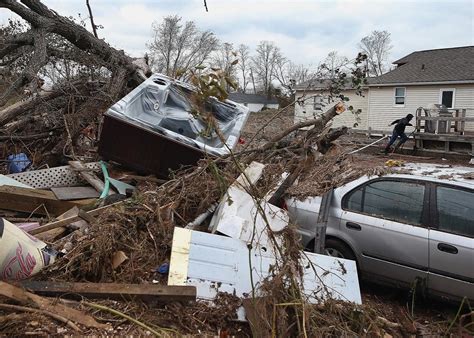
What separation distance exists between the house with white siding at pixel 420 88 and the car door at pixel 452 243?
18.2m

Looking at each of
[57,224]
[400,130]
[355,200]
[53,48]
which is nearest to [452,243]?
[355,200]

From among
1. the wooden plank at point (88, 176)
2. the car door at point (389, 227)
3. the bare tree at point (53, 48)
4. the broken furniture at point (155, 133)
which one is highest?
the bare tree at point (53, 48)

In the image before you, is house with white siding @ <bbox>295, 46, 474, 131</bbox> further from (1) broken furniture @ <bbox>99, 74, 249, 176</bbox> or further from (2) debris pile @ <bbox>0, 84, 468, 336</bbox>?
(2) debris pile @ <bbox>0, 84, 468, 336</bbox>

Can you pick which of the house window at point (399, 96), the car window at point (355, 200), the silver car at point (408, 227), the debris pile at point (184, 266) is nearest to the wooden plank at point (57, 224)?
the debris pile at point (184, 266)

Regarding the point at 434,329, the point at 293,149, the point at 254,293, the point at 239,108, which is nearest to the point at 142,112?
the point at 239,108

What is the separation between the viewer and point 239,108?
23.6 feet

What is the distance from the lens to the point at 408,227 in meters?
4.66

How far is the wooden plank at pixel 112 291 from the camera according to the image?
298 cm

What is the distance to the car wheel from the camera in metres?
5.06

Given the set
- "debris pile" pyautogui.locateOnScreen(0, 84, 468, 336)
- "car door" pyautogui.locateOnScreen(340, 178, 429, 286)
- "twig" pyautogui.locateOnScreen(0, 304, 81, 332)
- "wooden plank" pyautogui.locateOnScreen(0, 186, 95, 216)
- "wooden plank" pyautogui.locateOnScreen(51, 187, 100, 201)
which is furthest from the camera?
"wooden plank" pyautogui.locateOnScreen(51, 187, 100, 201)

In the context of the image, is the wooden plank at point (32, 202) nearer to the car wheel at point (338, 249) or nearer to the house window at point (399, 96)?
the car wheel at point (338, 249)

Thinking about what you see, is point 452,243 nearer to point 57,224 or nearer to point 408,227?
point 408,227

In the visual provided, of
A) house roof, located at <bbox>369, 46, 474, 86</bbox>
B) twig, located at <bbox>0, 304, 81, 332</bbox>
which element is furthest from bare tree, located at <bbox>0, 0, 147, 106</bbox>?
house roof, located at <bbox>369, 46, 474, 86</bbox>

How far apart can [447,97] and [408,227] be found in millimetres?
21731
